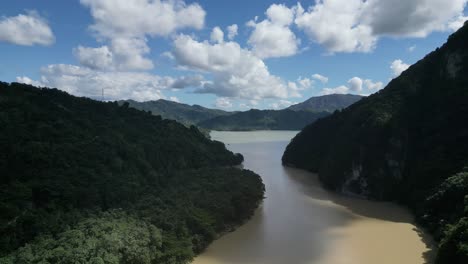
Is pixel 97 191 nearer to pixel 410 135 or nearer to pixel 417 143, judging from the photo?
pixel 417 143

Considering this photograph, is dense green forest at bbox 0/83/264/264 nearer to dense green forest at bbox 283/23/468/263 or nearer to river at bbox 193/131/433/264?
river at bbox 193/131/433/264

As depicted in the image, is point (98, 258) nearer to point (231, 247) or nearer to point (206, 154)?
point (231, 247)

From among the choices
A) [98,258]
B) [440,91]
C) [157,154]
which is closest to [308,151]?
[440,91]

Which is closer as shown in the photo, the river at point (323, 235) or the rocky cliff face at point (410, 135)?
the river at point (323, 235)

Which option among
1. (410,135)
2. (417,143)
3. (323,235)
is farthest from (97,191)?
(410,135)

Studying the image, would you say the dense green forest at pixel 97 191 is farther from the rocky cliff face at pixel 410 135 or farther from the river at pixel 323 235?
the rocky cliff face at pixel 410 135

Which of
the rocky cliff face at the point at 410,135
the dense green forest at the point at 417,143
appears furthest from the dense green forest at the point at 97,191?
the dense green forest at the point at 417,143
